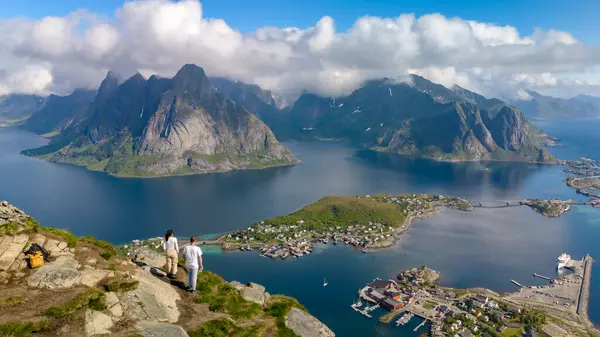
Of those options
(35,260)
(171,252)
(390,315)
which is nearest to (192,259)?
(171,252)

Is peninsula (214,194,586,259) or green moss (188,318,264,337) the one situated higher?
green moss (188,318,264,337)

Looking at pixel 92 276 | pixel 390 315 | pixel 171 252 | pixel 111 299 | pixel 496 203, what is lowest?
pixel 390 315

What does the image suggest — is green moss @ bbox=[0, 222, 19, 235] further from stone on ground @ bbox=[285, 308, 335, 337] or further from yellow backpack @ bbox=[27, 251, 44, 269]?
stone on ground @ bbox=[285, 308, 335, 337]

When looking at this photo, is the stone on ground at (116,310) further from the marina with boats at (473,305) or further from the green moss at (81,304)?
the marina with boats at (473,305)

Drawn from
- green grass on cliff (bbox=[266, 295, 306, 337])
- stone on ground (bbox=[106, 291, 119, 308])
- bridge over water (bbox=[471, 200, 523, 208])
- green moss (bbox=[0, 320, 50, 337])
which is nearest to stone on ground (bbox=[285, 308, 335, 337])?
green grass on cliff (bbox=[266, 295, 306, 337])

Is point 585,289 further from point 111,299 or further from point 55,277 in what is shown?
point 55,277

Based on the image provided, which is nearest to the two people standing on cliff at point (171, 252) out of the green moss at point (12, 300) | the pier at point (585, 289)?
the green moss at point (12, 300)
